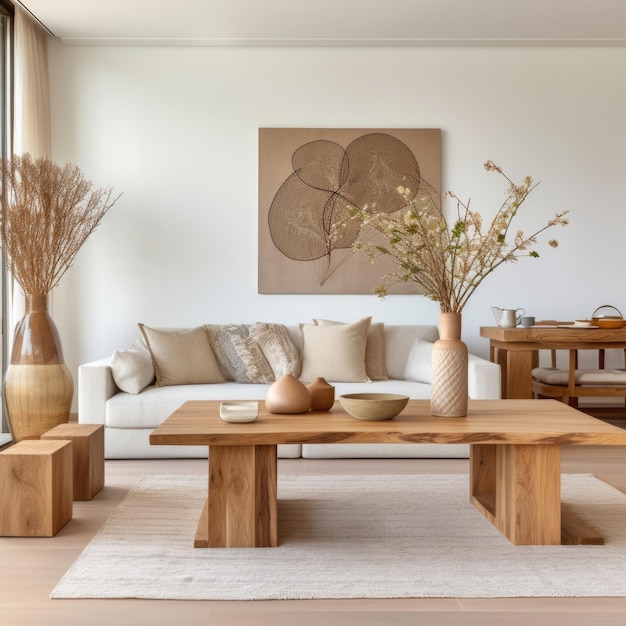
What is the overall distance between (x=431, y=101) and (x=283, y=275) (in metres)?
1.71

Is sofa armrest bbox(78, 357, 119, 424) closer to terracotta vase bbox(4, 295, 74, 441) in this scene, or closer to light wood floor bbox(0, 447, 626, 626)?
terracotta vase bbox(4, 295, 74, 441)

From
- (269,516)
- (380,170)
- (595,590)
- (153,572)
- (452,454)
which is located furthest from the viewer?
(380,170)

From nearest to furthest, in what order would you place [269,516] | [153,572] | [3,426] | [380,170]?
[153,572], [269,516], [3,426], [380,170]

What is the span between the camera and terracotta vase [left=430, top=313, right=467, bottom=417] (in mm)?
3029

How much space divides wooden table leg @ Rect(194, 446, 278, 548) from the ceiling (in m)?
3.17

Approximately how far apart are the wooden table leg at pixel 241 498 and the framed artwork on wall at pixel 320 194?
9.38 ft

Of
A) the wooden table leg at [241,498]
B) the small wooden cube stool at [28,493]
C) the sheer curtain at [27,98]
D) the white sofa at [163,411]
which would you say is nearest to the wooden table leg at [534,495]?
the wooden table leg at [241,498]

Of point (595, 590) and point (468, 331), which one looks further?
point (468, 331)

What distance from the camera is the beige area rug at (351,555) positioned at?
7.77ft

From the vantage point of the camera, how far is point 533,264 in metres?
5.62

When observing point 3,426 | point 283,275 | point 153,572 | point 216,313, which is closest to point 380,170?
point 283,275

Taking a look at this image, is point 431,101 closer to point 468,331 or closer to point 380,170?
point 380,170

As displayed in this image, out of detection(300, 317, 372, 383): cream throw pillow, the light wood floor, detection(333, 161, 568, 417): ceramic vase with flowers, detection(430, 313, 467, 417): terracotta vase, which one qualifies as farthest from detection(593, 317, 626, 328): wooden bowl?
the light wood floor

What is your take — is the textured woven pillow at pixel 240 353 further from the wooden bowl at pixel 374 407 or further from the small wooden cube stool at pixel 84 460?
the wooden bowl at pixel 374 407
